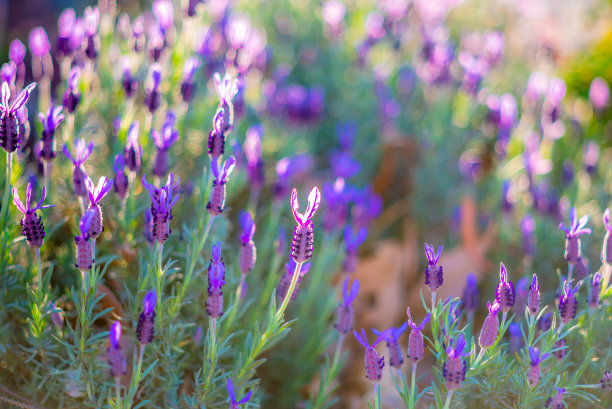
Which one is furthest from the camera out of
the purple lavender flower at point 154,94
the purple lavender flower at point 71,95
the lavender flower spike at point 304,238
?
the purple lavender flower at point 154,94

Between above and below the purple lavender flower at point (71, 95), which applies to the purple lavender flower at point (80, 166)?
below

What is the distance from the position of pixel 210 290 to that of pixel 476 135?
188cm

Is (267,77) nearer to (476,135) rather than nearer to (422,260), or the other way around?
(476,135)


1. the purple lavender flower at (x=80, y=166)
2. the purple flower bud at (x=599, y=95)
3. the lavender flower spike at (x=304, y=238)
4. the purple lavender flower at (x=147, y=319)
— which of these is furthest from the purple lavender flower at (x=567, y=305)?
the purple flower bud at (x=599, y=95)

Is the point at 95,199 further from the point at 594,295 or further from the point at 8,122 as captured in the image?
the point at 594,295

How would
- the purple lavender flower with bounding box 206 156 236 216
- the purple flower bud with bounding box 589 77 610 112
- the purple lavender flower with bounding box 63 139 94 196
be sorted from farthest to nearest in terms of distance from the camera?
1. the purple flower bud with bounding box 589 77 610 112
2. the purple lavender flower with bounding box 63 139 94 196
3. the purple lavender flower with bounding box 206 156 236 216

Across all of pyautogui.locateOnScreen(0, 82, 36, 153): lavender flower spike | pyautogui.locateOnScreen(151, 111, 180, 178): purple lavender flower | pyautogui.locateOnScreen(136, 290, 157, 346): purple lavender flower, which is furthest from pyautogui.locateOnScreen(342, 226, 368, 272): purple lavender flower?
pyautogui.locateOnScreen(0, 82, 36, 153): lavender flower spike

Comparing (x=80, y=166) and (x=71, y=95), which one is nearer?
(x=80, y=166)

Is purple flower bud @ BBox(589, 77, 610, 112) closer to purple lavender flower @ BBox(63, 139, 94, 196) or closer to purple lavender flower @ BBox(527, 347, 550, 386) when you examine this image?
purple lavender flower @ BBox(527, 347, 550, 386)

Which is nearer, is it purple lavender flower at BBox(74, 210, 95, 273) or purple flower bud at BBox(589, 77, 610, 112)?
purple lavender flower at BBox(74, 210, 95, 273)

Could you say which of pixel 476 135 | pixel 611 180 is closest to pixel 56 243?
pixel 476 135

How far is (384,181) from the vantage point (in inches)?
102

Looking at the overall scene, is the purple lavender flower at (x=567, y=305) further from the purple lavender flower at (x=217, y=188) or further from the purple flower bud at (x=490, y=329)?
the purple lavender flower at (x=217, y=188)

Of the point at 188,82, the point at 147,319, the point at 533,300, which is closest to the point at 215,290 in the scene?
the point at 147,319
